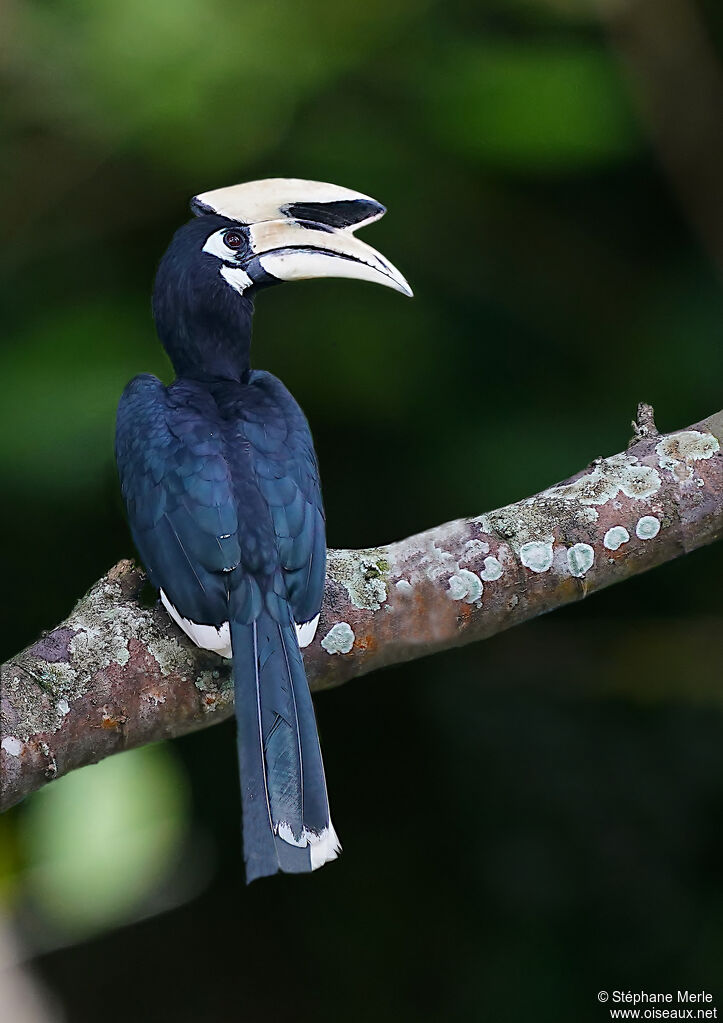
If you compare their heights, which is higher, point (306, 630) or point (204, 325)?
point (204, 325)

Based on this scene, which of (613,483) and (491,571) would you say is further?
(613,483)

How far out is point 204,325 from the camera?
244 cm

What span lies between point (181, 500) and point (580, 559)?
2.21ft

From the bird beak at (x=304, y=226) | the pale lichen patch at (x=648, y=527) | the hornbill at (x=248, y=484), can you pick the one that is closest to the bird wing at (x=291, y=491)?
the hornbill at (x=248, y=484)

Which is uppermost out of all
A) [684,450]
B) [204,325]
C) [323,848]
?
[204,325]

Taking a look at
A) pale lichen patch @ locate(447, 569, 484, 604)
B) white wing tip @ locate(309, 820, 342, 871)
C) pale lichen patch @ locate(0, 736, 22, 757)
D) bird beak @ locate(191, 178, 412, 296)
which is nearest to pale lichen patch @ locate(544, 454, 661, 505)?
pale lichen patch @ locate(447, 569, 484, 604)

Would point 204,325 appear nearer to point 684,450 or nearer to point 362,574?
point 362,574

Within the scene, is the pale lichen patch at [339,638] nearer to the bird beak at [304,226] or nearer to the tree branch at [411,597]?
the tree branch at [411,597]

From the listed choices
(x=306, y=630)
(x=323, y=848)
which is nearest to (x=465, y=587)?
(x=306, y=630)

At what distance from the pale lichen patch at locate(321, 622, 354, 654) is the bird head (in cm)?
73

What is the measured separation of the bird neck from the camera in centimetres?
243

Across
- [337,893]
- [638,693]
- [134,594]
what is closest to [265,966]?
[337,893]

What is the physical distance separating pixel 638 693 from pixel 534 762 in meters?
0.34

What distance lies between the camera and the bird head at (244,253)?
2.41 meters
